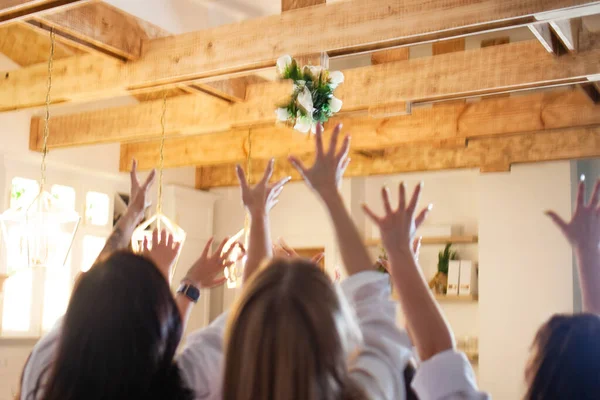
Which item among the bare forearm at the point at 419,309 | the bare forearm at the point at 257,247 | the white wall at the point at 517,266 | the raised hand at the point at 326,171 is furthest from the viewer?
the white wall at the point at 517,266

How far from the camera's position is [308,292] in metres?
1.09

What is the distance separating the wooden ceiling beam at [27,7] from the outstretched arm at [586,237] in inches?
87.3

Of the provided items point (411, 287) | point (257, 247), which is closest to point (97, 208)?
point (257, 247)

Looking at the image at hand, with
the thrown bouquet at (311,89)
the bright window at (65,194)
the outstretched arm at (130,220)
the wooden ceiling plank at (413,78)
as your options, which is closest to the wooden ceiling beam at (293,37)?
the wooden ceiling plank at (413,78)

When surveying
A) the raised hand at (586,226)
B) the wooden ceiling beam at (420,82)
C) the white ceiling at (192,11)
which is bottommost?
the raised hand at (586,226)

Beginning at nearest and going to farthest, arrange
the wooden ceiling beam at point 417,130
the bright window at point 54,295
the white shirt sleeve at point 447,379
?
the white shirt sleeve at point 447,379
the wooden ceiling beam at point 417,130
the bright window at point 54,295

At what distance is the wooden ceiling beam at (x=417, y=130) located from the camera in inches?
211

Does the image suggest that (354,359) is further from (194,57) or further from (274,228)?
(274,228)

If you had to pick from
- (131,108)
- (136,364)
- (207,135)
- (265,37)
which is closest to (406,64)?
(265,37)

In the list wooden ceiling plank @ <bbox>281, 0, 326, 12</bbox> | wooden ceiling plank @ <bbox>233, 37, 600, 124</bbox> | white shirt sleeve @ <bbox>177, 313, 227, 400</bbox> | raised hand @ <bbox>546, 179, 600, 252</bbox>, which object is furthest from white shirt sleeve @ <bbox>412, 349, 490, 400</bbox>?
wooden ceiling plank @ <bbox>233, 37, 600, 124</bbox>

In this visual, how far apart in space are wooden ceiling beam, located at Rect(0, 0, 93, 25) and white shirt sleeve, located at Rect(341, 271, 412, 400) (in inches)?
89.2

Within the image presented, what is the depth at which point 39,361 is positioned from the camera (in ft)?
5.35

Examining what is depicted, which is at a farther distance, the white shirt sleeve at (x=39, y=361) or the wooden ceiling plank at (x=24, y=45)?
the wooden ceiling plank at (x=24, y=45)

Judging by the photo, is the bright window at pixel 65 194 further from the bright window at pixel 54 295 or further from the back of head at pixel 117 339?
the back of head at pixel 117 339
